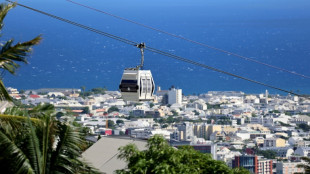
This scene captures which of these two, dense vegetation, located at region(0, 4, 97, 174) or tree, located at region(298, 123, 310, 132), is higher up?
tree, located at region(298, 123, 310, 132)

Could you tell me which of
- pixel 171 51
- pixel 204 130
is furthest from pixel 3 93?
pixel 171 51

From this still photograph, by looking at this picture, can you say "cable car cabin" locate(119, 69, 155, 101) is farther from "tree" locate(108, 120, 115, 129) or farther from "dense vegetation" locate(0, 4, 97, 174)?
"tree" locate(108, 120, 115, 129)

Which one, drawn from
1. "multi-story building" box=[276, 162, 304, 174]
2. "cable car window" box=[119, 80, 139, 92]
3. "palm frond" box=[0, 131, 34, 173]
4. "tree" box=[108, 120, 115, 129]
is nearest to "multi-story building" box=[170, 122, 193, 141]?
"tree" box=[108, 120, 115, 129]

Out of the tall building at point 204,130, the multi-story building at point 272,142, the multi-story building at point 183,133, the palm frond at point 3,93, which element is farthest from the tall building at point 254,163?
the palm frond at point 3,93

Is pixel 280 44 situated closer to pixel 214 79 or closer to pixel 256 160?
pixel 214 79

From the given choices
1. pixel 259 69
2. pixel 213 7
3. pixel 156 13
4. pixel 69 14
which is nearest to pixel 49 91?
pixel 259 69

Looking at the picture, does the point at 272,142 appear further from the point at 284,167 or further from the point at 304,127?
the point at 284,167

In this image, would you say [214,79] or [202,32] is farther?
[202,32]
